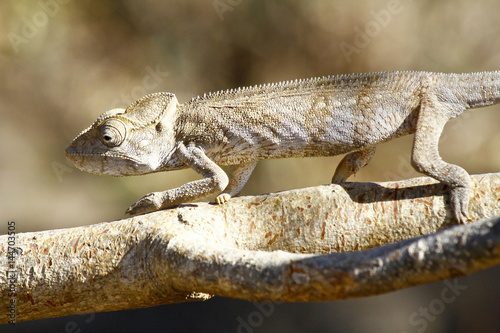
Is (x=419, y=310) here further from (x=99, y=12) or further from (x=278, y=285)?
(x=99, y=12)

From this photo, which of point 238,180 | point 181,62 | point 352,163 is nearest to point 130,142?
point 238,180

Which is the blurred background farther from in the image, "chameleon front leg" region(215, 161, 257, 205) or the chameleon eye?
the chameleon eye

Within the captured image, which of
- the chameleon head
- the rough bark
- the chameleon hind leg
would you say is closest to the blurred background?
the chameleon hind leg

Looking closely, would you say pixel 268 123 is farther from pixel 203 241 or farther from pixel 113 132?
pixel 203 241

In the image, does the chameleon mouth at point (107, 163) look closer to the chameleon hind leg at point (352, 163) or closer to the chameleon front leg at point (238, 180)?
the chameleon front leg at point (238, 180)

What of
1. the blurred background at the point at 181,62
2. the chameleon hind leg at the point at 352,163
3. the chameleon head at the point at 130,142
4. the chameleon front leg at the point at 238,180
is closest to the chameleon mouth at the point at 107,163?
the chameleon head at the point at 130,142

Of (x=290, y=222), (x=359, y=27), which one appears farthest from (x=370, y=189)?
(x=359, y=27)
